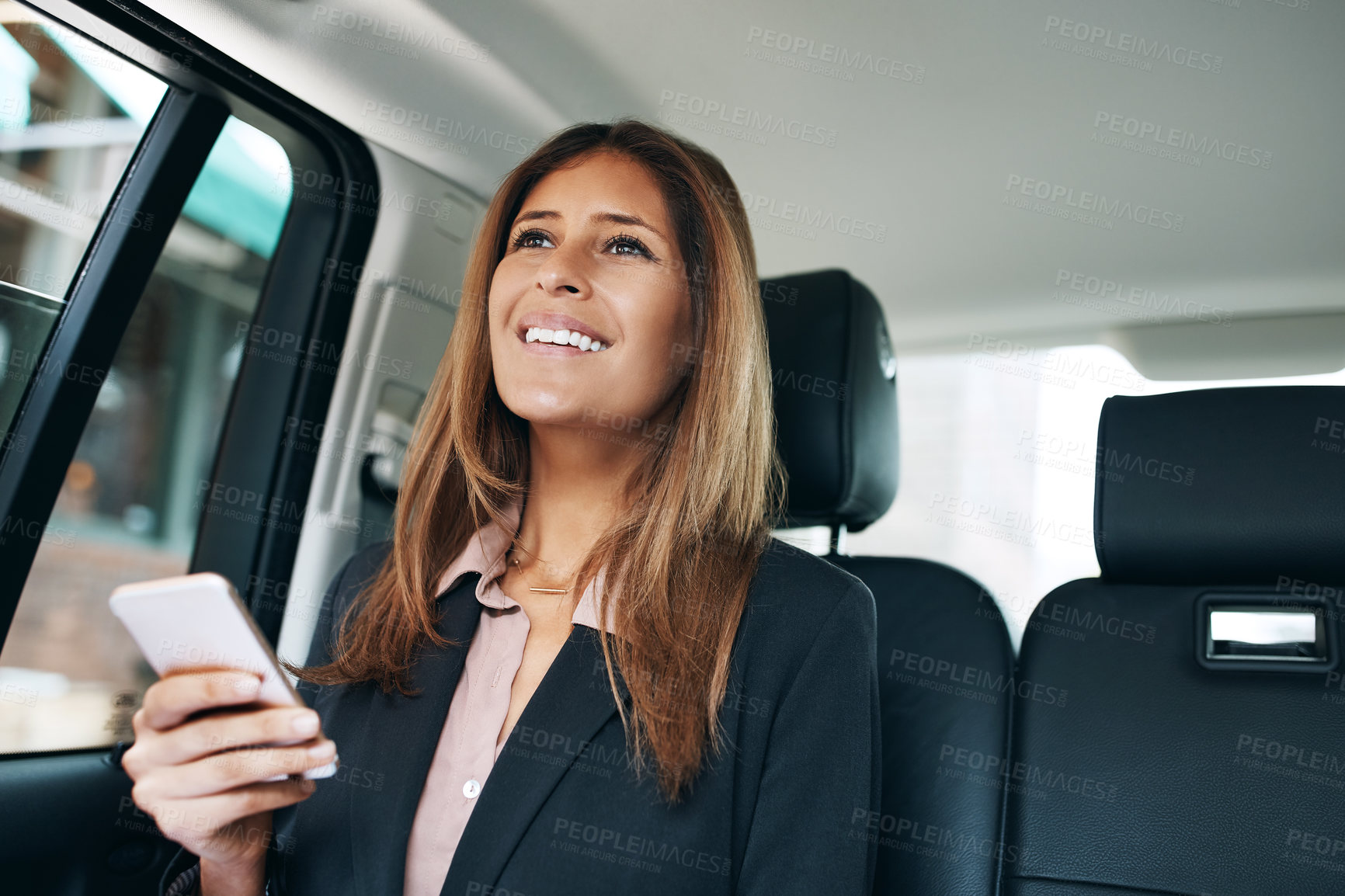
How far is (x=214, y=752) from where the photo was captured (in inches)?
40.4

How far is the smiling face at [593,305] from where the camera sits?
4.85 ft

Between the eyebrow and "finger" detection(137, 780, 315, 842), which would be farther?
the eyebrow

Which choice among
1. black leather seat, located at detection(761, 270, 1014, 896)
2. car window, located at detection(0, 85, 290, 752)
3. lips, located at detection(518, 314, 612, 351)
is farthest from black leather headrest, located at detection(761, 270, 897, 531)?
car window, located at detection(0, 85, 290, 752)

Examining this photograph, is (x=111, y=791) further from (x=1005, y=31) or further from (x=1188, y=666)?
(x=1005, y=31)

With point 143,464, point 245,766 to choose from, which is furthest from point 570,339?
point 143,464

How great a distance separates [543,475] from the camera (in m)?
1.67

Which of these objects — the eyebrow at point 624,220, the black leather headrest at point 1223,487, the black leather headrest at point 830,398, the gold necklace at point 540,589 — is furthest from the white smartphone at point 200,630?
the black leather headrest at point 1223,487

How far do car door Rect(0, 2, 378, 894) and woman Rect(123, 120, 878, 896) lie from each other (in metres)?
0.49

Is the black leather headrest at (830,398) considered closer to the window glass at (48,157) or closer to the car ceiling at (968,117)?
the car ceiling at (968,117)

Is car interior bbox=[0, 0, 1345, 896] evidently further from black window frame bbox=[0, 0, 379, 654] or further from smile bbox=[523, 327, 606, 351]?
smile bbox=[523, 327, 606, 351]

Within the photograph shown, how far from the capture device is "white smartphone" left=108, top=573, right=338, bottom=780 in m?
0.96

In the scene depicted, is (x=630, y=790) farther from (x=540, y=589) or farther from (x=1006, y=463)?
(x=1006, y=463)

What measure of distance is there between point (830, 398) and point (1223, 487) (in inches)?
26.9

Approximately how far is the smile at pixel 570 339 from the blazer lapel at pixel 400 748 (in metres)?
0.44
